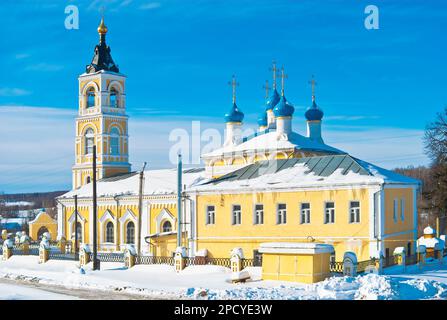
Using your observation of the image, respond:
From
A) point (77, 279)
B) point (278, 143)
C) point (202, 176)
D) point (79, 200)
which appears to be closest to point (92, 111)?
point (79, 200)

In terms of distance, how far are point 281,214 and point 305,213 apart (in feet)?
3.27

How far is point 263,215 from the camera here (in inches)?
1077

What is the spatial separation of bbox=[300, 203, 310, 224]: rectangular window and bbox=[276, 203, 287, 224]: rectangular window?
2.28 ft

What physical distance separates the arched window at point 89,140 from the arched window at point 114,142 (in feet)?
3.83

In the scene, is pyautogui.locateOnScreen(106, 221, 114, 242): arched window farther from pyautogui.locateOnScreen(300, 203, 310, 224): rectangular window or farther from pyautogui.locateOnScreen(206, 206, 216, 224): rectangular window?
pyautogui.locateOnScreen(300, 203, 310, 224): rectangular window

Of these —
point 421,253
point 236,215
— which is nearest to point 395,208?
point 421,253

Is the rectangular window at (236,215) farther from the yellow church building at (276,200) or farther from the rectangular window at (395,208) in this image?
the rectangular window at (395,208)

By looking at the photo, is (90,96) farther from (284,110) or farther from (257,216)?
(257,216)

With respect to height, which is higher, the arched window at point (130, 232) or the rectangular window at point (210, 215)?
the rectangular window at point (210, 215)

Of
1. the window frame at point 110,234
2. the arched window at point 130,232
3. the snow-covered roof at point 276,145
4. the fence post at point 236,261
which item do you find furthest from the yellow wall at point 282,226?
the window frame at point 110,234

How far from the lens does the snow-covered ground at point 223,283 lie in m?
17.7
